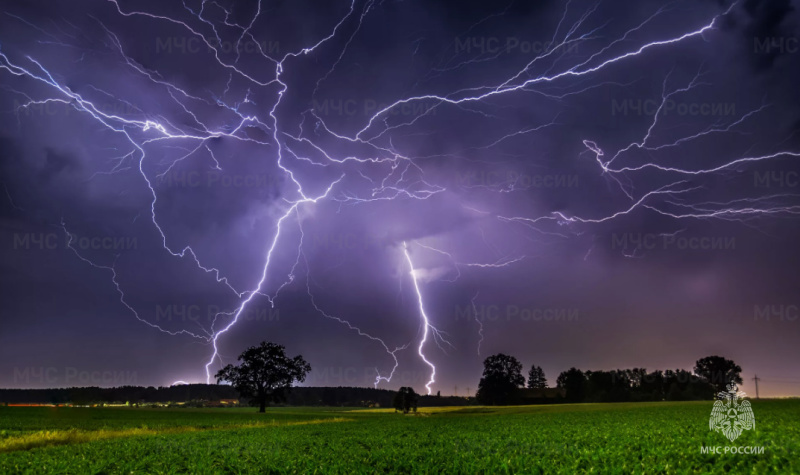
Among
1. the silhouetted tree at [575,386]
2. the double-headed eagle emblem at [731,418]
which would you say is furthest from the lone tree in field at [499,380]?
the double-headed eagle emblem at [731,418]

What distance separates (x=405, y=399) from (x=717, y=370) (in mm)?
69499

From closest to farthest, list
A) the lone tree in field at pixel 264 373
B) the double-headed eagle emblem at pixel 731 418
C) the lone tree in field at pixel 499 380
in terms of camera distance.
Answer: the double-headed eagle emblem at pixel 731 418
the lone tree in field at pixel 264 373
the lone tree in field at pixel 499 380

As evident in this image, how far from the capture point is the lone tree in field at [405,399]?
66438 millimetres

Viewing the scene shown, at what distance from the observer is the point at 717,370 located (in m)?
94.8

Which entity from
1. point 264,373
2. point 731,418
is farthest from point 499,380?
point 731,418

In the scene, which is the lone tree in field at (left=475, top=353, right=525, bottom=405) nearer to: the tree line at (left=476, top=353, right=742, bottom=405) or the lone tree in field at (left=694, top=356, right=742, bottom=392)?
the tree line at (left=476, top=353, right=742, bottom=405)

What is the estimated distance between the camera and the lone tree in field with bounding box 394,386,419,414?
66.4 metres

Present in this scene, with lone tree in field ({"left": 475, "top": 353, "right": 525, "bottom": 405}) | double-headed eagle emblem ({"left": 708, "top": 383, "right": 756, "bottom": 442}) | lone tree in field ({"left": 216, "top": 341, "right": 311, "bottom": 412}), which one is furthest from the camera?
lone tree in field ({"left": 475, "top": 353, "right": 525, "bottom": 405})

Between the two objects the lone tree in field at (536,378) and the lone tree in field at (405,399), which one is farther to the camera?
the lone tree in field at (536,378)

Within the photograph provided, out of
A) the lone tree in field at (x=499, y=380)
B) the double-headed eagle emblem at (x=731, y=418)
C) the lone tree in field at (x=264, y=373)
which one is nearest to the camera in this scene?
the double-headed eagle emblem at (x=731, y=418)

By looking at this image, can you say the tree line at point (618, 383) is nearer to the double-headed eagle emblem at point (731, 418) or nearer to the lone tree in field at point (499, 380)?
the lone tree in field at point (499, 380)

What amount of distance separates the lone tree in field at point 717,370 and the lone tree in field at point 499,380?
39.9 m

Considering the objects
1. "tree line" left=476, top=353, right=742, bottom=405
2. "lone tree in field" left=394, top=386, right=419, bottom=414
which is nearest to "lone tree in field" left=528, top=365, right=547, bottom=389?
"tree line" left=476, top=353, right=742, bottom=405

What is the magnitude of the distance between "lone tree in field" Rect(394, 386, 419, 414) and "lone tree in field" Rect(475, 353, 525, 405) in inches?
890
